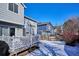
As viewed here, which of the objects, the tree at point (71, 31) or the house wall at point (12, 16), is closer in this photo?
the tree at point (71, 31)

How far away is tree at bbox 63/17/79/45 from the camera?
4422mm

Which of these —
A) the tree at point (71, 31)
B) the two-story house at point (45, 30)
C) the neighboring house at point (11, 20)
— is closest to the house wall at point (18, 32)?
the neighboring house at point (11, 20)

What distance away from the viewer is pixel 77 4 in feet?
14.5

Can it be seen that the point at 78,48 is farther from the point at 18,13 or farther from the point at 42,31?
the point at 18,13

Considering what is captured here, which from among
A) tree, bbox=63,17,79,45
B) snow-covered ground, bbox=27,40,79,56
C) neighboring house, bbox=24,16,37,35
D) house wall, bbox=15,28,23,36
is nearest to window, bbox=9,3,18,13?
neighboring house, bbox=24,16,37,35

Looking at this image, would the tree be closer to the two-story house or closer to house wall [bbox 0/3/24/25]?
the two-story house

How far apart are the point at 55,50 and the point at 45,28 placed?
0.46 meters

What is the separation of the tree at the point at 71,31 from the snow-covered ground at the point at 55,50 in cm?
11

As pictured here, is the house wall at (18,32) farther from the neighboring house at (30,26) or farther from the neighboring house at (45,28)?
the neighboring house at (45,28)

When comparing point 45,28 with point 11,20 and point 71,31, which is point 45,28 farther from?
point 11,20

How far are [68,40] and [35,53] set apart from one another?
2.20 ft

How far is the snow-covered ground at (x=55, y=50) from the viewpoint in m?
4.46

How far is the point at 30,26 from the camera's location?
4.62 m

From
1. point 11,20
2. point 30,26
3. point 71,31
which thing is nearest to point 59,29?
point 71,31
